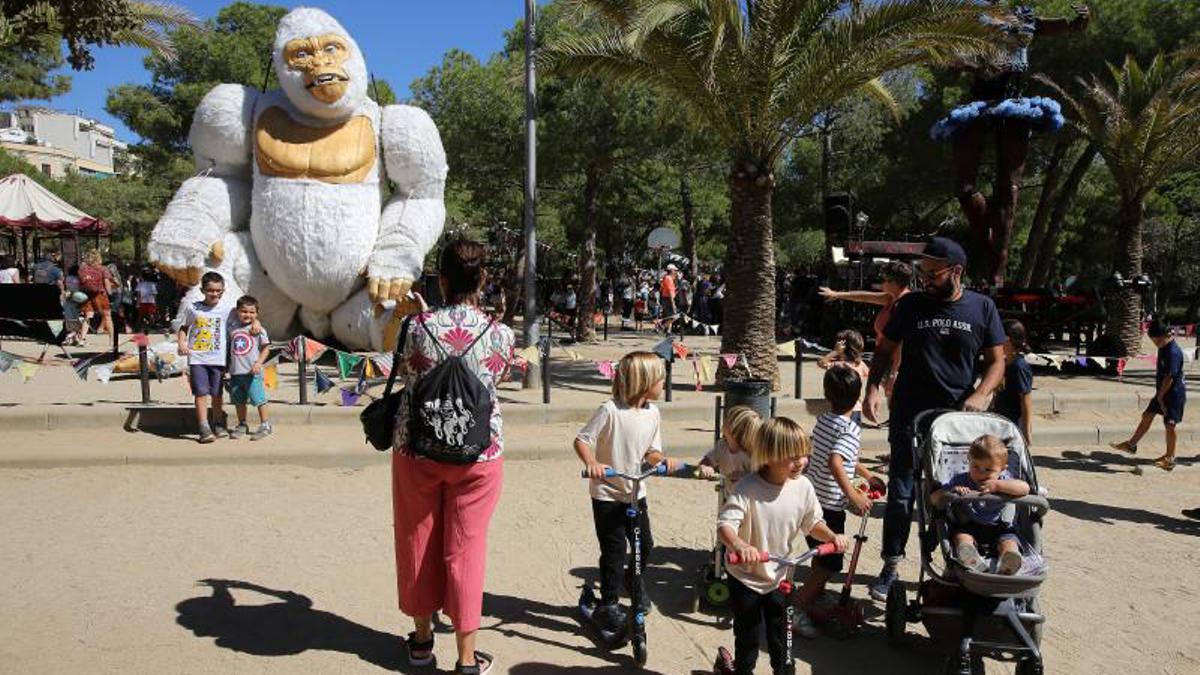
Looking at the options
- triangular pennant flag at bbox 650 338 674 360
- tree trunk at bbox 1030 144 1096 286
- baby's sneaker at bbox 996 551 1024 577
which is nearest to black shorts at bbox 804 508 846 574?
baby's sneaker at bbox 996 551 1024 577

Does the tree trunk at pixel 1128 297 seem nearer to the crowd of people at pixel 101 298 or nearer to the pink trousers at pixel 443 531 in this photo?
the pink trousers at pixel 443 531

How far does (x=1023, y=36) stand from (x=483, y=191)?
11314 millimetres

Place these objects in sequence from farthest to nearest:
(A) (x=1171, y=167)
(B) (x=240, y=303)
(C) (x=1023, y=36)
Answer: (A) (x=1171, y=167) → (C) (x=1023, y=36) → (B) (x=240, y=303)

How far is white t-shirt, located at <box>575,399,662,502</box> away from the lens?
12.5ft

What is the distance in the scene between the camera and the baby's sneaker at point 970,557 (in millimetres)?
3371

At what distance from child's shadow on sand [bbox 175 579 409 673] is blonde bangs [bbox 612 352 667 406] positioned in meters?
1.49

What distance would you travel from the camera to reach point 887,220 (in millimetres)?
27484

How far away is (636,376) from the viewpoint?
378 cm

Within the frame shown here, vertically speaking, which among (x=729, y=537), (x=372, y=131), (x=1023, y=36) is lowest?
(x=729, y=537)

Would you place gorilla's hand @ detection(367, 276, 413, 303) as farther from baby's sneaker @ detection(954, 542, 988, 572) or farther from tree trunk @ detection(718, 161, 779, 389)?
baby's sneaker @ detection(954, 542, 988, 572)

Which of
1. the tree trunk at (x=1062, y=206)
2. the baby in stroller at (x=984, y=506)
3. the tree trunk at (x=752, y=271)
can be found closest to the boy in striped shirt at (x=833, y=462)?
the baby in stroller at (x=984, y=506)

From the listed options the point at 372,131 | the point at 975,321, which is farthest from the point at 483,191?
the point at 975,321

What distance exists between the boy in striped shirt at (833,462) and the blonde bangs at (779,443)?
0.85m

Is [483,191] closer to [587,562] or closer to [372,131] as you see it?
[372,131]
